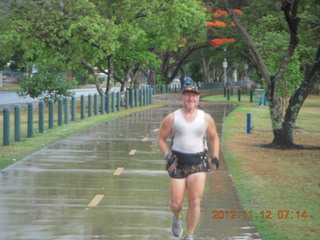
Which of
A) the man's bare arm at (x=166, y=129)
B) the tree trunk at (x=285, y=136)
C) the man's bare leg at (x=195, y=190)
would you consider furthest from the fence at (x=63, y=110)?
the man's bare leg at (x=195, y=190)

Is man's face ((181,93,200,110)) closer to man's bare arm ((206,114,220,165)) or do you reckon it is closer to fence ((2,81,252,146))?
man's bare arm ((206,114,220,165))

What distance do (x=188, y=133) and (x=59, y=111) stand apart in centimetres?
1803

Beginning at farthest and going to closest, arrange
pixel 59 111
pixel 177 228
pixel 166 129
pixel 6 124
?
pixel 59 111 < pixel 6 124 < pixel 177 228 < pixel 166 129

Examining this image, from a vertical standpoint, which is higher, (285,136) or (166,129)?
(166,129)

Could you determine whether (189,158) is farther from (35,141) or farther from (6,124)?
(35,141)

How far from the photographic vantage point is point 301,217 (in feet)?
31.8

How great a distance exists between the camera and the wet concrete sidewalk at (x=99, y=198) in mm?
8547

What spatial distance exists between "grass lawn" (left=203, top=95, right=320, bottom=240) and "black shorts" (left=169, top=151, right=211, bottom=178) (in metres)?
1.29

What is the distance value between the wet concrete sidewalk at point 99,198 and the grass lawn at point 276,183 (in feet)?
0.97

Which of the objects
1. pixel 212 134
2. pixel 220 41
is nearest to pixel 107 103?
pixel 220 41

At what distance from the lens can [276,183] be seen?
12875 mm

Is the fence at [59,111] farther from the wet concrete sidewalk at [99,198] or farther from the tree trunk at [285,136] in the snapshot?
the tree trunk at [285,136]

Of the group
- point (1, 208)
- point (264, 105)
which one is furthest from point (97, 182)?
point (264, 105)

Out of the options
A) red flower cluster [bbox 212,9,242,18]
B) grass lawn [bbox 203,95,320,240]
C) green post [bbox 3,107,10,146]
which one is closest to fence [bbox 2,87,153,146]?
green post [bbox 3,107,10,146]
